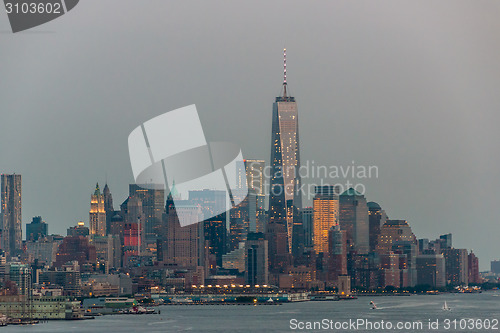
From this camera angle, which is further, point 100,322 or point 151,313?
point 151,313

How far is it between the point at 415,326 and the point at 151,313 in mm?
39326

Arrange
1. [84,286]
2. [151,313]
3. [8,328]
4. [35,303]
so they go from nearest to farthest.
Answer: [8,328], [35,303], [151,313], [84,286]

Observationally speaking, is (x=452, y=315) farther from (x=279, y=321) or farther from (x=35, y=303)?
(x=35, y=303)

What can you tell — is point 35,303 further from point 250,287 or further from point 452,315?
point 250,287

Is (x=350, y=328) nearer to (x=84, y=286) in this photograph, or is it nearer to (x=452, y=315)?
(x=452, y=315)

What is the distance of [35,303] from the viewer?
114125 millimetres

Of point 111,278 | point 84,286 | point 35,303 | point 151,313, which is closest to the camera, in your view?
point 35,303

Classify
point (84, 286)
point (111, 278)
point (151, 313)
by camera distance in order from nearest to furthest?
1. point (151, 313)
2. point (84, 286)
3. point (111, 278)

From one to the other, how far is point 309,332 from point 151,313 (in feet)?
142

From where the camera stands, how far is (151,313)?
417ft

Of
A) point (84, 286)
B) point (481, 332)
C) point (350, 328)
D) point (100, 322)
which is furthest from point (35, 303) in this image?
point (84, 286)

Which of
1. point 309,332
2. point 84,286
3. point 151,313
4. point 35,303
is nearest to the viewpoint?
point 309,332

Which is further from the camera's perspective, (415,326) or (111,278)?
(111,278)

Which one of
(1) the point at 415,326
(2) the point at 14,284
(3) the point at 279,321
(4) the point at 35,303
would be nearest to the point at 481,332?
(1) the point at 415,326
